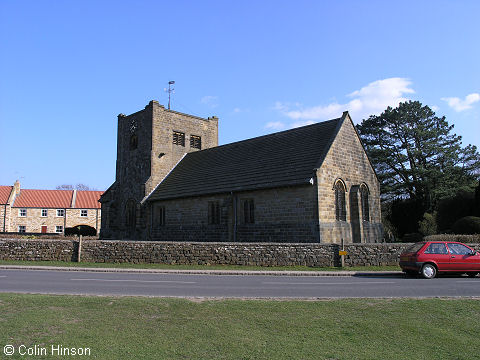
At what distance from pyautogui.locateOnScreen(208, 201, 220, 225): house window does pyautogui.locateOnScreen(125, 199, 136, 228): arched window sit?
1009 centimetres

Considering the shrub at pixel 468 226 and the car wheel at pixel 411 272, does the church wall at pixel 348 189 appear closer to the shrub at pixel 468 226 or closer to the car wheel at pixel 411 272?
the car wheel at pixel 411 272

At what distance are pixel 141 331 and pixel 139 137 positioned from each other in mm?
30342

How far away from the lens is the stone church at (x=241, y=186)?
2214cm

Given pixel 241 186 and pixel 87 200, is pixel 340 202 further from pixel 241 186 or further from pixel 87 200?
pixel 87 200

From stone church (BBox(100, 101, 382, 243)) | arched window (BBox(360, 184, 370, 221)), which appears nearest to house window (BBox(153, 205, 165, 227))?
stone church (BBox(100, 101, 382, 243))

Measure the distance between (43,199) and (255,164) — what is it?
4534 cm

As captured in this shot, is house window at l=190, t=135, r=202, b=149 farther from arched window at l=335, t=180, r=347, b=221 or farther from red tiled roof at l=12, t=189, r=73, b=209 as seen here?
red tiled roof at l=12, t=189, r=73, b=209

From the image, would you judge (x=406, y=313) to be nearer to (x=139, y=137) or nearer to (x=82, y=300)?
(x=82, y=300)

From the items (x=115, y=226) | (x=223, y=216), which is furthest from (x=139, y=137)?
(x=223, y=216)

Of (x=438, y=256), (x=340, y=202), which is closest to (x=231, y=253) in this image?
(x=340, y=202)

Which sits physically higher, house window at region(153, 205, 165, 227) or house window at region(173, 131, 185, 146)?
house window at region(173, 131, 185, 146)

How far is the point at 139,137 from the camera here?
35.2m

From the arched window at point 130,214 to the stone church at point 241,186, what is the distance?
0.18 ft

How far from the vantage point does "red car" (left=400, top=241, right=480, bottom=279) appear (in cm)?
1552
